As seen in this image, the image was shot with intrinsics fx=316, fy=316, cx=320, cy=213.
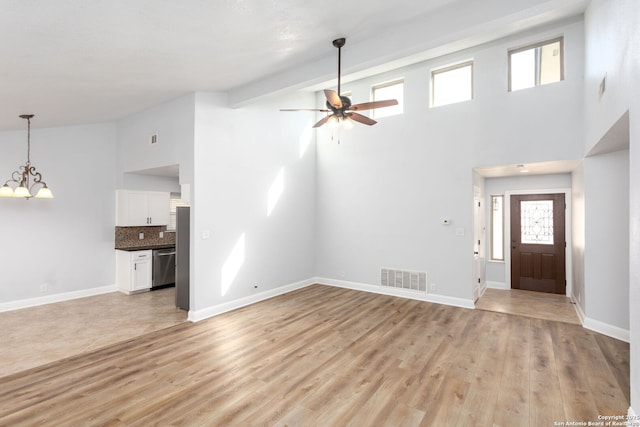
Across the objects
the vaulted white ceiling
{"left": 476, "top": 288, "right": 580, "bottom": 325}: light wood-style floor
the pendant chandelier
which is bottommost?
{"left": 476, "top": 288, "right": 580, "bottom": 325}: light wood-style floor

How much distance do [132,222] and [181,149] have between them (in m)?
2.48

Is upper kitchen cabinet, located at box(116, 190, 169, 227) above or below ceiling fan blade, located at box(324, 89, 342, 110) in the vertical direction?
below

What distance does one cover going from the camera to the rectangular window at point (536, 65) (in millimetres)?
4727

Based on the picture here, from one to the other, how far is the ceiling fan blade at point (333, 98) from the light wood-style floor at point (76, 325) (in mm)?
3688

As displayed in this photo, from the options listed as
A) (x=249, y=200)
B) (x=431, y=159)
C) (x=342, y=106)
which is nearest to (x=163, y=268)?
(x=249, y=200)

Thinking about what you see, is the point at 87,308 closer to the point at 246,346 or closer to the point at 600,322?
the point at 246,346

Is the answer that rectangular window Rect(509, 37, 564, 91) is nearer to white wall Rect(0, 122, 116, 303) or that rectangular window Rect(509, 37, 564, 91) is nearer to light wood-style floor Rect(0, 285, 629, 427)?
light wood-style floor Rect(0, 285, 629, 427)

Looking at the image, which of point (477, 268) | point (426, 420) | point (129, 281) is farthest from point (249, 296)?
point (477, 268)

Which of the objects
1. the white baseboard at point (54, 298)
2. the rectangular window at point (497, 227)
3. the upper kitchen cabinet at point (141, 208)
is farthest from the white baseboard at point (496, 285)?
the white baseboard at point (54, 298)

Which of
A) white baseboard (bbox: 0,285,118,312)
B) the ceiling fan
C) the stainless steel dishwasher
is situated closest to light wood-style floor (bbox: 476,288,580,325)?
the ceiling fan

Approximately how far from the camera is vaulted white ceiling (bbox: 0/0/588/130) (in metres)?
2.39

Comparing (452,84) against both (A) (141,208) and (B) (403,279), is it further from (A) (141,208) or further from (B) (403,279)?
(A) (141,208)

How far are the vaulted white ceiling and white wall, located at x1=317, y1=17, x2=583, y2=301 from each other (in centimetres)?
114

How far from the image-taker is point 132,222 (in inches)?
249
